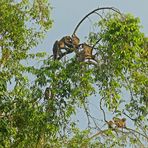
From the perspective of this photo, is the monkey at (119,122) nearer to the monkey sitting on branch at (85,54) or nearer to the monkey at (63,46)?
the monkey sitting on branch at (85,54)

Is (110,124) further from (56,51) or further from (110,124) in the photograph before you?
(56,51)

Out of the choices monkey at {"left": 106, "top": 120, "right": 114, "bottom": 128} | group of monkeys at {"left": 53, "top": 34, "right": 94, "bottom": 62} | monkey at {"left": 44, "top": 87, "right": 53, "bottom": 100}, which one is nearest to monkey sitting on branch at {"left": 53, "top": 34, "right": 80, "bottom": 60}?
group of monkeys at {"left": 53, "top": 34, "right": 94, "bottom": 62}

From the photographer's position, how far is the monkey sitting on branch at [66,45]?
24.3ft

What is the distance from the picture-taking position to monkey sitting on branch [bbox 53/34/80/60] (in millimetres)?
7418

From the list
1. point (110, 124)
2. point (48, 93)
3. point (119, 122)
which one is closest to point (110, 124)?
point (110, 124)

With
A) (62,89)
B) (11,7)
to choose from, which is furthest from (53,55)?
(11,7)

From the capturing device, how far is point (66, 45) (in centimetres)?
753

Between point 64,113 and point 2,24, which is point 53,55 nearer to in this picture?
point 64,113

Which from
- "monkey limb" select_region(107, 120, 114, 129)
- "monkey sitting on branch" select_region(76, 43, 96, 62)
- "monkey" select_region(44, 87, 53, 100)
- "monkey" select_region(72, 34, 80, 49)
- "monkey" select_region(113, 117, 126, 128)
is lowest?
Answer: "monkey" select_region(113, 117, 126, 128)

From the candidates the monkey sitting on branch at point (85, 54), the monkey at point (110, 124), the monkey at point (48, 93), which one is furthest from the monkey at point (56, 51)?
the monkey at point (110, 124)

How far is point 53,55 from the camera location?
759 cm

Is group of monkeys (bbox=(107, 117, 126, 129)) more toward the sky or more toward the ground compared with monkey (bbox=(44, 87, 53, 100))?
more toward the ground

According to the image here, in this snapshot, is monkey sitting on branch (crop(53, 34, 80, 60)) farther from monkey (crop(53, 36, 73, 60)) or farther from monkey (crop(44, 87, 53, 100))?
monkey (crop(44, 87, 53, 100))

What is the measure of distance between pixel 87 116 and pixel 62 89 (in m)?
0.45
